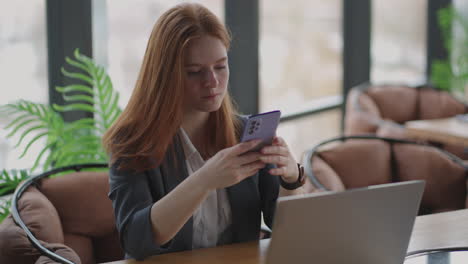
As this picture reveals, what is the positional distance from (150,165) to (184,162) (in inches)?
5.1

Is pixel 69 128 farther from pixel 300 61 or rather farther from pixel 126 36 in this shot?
pixel 300 61

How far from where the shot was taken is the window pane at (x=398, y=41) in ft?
20.3

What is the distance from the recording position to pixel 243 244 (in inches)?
75.8

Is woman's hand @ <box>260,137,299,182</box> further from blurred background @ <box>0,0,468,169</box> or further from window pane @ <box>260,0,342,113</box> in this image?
window pane @ <box>260,0,342,113</box>

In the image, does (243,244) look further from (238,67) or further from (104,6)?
(238,67)

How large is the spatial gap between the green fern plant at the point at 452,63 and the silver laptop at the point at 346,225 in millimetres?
4591

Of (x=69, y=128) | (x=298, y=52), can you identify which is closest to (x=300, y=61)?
(x=298, y=52)

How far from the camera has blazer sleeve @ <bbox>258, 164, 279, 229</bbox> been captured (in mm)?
2121

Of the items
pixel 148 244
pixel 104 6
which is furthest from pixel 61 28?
pixel 148 244

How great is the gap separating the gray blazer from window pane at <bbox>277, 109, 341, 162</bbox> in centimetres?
315

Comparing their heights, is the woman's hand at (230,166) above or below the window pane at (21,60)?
below

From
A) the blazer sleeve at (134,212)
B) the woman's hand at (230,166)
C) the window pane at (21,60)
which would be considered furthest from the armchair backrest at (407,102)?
the woman's hand at (230,166)

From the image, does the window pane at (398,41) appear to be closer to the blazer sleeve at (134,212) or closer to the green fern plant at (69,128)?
the green fern plant at (69,128)

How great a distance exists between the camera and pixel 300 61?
17.9 feet
